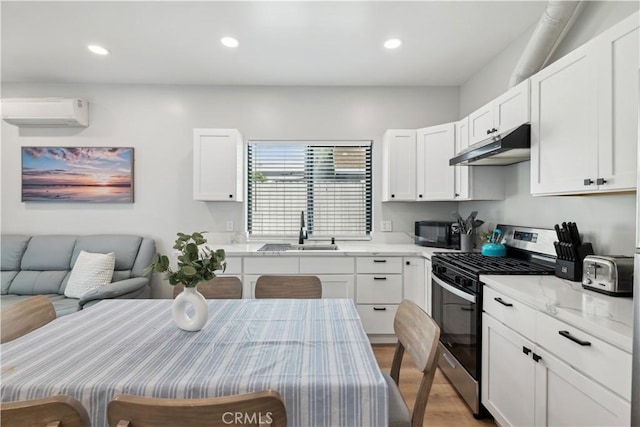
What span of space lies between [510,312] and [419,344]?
0.73 meters

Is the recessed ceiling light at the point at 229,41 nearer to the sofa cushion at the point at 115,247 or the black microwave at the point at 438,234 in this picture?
the sofa cushion at the point at 115,247

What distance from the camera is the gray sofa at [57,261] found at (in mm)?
2912

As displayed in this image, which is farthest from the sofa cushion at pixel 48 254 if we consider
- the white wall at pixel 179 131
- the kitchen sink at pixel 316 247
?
the kitchen sink at pixel 316 247

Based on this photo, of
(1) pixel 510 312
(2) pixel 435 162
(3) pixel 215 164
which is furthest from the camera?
(3) pixel 215 164

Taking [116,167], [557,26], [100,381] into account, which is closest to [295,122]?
[116,167]

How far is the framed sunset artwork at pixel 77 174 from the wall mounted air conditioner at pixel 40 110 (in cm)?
32

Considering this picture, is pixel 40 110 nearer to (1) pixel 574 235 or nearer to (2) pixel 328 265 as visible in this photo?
(2) pixel 328 265

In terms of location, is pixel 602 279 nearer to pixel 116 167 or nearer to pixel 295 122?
pixel 295 122

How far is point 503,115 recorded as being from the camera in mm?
2117

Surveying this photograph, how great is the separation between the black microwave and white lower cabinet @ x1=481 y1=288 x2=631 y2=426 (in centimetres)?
128

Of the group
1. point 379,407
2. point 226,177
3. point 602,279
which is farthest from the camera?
point 226,177

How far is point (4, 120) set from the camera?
3.22 m

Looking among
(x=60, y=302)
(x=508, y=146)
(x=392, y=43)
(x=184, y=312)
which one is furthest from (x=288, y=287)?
(x=60, y=302)

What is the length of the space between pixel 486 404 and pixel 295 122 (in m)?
3.04
